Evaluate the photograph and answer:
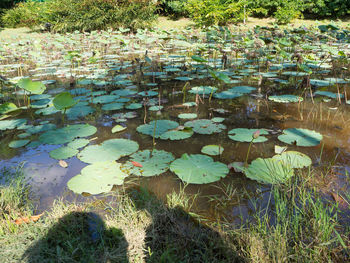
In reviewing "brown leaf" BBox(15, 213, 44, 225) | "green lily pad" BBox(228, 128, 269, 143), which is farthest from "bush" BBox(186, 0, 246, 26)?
"brown leaf" BBox(15, 213, 44, 225)

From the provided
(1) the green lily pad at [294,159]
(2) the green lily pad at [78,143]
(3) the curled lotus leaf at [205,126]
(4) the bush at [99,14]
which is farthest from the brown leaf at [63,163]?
(4) the bush at [99,14]

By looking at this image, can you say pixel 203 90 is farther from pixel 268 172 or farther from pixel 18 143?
pixel 18 143

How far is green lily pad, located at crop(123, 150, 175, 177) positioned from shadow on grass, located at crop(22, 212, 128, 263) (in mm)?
448

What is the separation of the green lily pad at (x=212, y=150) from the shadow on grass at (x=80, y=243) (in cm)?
94

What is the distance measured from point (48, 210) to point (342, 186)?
174cm

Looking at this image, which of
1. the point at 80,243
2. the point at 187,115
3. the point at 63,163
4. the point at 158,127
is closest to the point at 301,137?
the point at 187,115

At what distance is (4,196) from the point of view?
1341mm

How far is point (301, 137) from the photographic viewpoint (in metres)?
2.03

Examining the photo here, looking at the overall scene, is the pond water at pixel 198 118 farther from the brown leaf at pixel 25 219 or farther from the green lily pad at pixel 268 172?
the brown leaf at pixel 25 219

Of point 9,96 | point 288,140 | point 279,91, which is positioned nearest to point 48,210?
point 288,140

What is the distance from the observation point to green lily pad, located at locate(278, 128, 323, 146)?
195 centimetres

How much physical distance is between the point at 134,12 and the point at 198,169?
11.0 meters

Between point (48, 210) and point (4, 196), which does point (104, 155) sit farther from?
point (4, 196)

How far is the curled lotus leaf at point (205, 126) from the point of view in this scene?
7.45 ft
